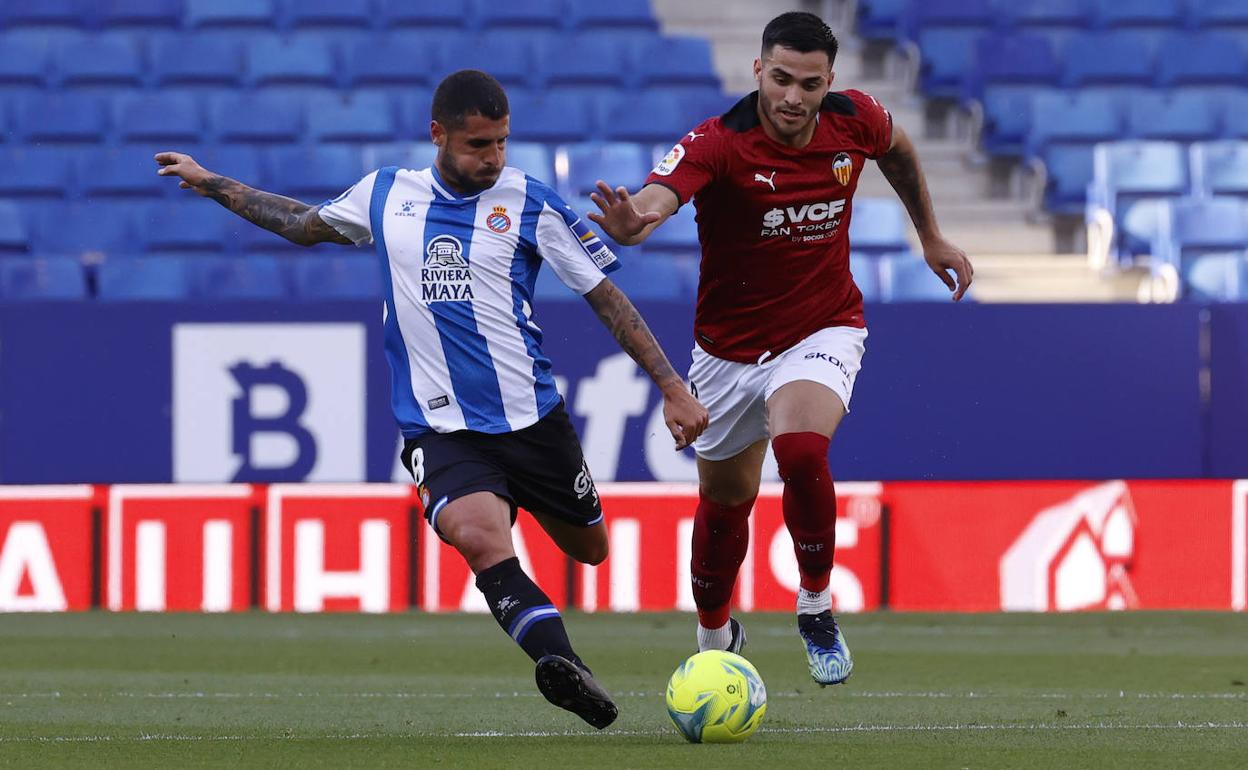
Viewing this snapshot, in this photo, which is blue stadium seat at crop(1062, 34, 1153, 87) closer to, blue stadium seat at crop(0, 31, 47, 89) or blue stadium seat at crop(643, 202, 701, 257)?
blue stadium seat at crop(643, 202, 701, 257)

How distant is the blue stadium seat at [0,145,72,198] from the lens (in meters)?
14.9

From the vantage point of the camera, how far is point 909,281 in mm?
13977

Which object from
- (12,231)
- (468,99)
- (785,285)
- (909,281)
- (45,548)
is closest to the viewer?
(468,99)

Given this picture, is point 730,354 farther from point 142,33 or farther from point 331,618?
point 142,33

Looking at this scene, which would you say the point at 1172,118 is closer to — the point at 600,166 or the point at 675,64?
the point at 675,64

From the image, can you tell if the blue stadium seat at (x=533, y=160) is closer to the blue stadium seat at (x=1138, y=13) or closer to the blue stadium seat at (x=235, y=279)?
the blue stadium seat at (x=235, y=279)

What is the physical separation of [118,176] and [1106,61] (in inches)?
328

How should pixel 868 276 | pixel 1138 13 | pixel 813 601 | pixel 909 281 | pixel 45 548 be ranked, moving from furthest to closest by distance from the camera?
pixel 1138 13, pixel 909 281, pixel 868 276, pixel 45 548, pixel 813 601

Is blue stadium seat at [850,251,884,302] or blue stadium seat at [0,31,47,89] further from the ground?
blue stadium seat at [0,31,47,89]

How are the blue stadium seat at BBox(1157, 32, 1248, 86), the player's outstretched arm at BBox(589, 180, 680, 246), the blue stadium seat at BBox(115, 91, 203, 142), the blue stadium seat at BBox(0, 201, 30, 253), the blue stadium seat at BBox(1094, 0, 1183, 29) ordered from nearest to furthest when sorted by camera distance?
the player's outstretched arm at BBox(589, 180, 680, 246)
the blue stadium seat at BBox(0, 201, 30, 253)
the blue stadium seat at BBox(115, 91, 203, 142)
the blue stadium seat at BBox(1157, 32, 1248, 86)
the blue stadium seat at BBox(1094, 0, 1183, 29)

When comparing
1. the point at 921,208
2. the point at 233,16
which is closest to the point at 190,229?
the point at 233,16

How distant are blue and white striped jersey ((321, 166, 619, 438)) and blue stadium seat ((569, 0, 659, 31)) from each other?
1133cm

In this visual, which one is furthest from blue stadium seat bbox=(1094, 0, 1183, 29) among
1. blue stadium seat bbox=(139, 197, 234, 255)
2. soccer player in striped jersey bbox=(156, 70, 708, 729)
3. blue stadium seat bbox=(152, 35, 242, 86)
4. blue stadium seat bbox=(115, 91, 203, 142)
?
soccer player in striped jersey bbox=(156, 70, 708, 729)

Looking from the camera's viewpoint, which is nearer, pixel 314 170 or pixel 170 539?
pixel 170 539
